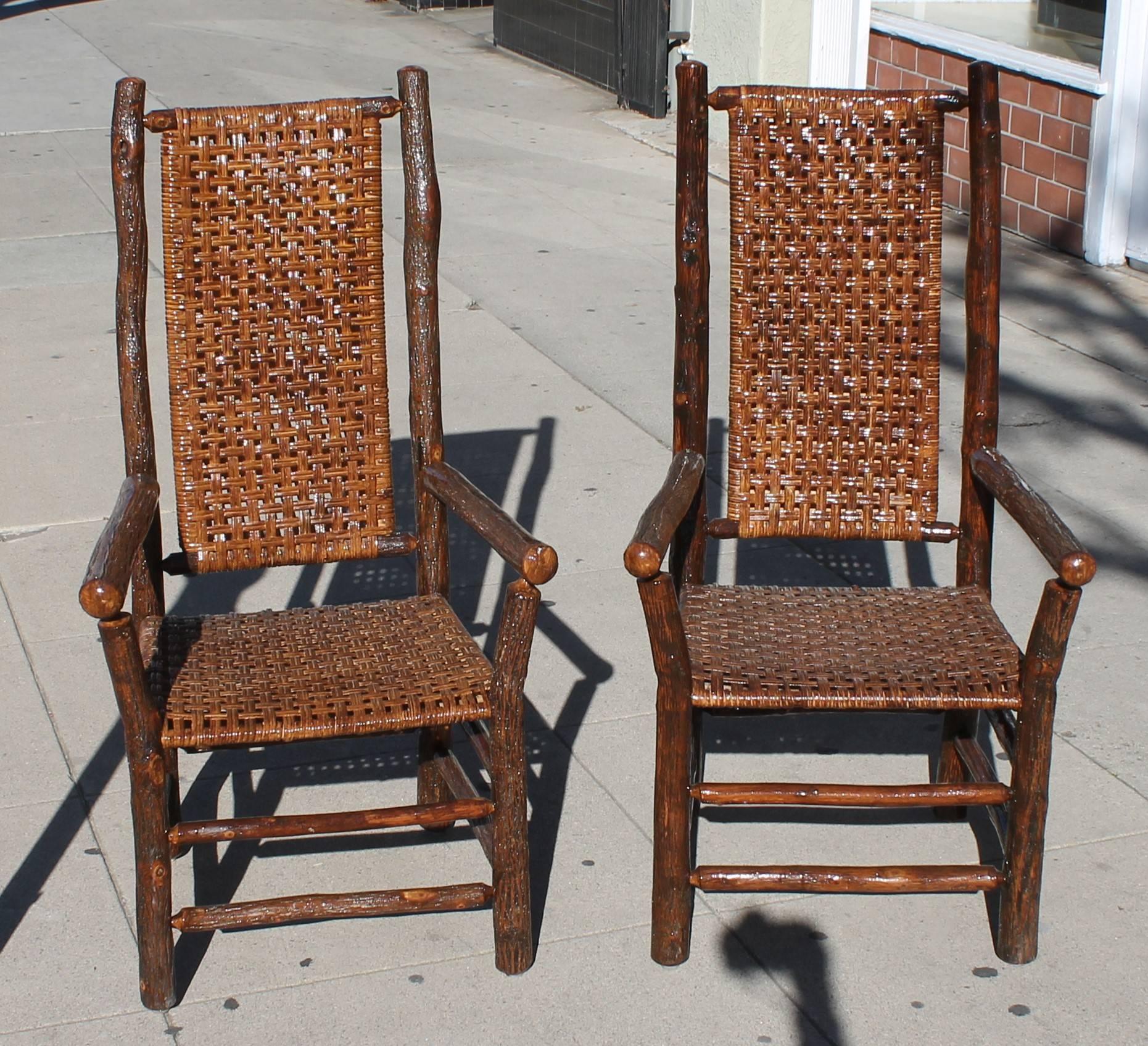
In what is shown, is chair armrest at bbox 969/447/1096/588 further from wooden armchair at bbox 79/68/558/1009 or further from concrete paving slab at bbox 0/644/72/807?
concrete paving slab at bbox 0/644/72/807

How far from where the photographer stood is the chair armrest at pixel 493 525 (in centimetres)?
273

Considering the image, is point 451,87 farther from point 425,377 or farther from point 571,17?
point 425,377

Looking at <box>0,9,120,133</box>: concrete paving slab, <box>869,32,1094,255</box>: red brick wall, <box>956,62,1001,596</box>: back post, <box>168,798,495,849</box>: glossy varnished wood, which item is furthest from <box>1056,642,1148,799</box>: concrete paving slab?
<box>0,9,120,133</box>: concrete paving slab

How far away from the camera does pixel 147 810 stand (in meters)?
2.74

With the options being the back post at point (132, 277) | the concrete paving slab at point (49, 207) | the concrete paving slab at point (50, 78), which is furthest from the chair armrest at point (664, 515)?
the concrete paving slab at point (50, 78)

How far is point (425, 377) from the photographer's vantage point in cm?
324

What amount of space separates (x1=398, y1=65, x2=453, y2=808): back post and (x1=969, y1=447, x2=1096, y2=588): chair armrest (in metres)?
1.10

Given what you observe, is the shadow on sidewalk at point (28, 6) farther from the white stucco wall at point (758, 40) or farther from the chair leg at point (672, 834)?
the chair leg at point (672, 834)

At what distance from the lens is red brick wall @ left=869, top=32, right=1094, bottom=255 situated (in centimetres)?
760

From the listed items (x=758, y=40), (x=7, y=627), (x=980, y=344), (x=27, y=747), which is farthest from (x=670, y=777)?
(x=758, y=40)

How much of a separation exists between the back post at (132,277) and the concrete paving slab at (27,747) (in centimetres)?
58

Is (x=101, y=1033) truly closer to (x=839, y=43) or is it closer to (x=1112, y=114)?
(x=1112, y=114)

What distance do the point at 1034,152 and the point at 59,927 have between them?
6.35m

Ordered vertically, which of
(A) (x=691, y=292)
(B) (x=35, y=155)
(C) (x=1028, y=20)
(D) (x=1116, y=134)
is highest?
(C) (x=1028, y=20)
